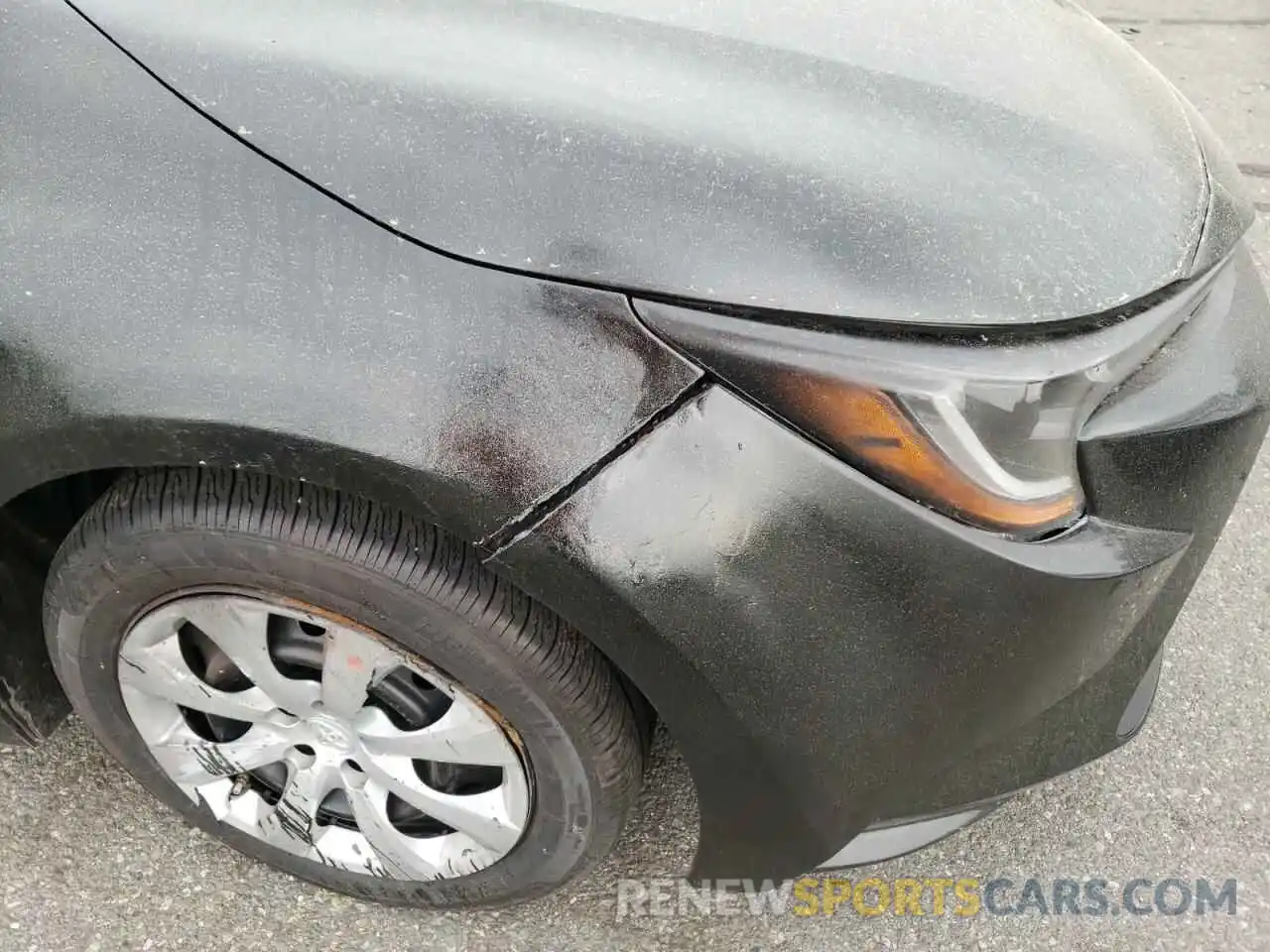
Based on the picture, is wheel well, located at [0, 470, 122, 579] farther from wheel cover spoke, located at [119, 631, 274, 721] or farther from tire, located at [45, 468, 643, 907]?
wheel cover spoke, located at [119, 631, 274, 721]

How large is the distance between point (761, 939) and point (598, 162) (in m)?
1.38

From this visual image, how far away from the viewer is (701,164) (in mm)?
1264

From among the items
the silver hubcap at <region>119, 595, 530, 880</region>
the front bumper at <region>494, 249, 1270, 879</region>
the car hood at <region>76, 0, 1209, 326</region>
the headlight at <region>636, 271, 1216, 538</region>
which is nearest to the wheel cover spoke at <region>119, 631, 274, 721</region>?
the silver hubcap at <region>119, 595, 530, 880</region>

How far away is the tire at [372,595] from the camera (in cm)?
129

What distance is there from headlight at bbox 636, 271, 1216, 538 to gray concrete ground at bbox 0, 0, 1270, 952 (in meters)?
1.01

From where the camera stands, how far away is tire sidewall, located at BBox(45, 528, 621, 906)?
4.29ft

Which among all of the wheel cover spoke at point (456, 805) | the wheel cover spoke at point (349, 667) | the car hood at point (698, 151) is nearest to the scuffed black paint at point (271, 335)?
the car hood at point (698, 151)

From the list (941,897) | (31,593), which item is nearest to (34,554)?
(31,593)

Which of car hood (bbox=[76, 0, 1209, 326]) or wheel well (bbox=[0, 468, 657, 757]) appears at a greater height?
car hood (bbox=[76, 0, 1209, 326])

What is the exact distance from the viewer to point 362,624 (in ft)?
4.49

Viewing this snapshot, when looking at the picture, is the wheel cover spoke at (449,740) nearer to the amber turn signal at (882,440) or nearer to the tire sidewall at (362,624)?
the tire sidewall at (362,624)

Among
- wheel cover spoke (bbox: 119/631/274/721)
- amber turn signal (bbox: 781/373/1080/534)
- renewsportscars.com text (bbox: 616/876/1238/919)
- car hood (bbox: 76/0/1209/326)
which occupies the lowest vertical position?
renewsportscars.com text (bbox: 616/876/1238/919)

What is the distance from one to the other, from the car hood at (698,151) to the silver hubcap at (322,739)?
0.61 meters

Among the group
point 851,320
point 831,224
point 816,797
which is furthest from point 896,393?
point 816,797
